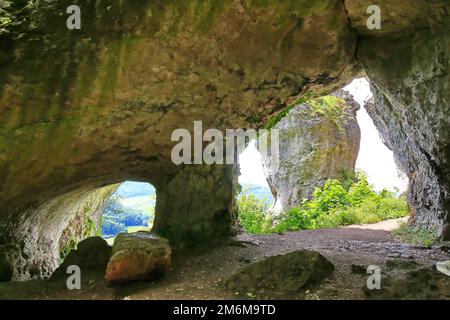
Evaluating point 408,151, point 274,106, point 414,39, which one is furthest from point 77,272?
point 408,151

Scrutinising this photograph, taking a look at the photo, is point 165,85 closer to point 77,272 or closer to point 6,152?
point 6,152

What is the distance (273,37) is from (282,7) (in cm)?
53

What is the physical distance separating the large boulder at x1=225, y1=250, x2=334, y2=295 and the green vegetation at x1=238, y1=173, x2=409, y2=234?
6.61 meters

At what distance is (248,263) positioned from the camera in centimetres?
583

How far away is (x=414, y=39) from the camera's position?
19.4 feet

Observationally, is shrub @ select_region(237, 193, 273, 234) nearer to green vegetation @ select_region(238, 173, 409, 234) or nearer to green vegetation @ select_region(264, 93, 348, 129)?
green vegetation @ select_region(238, 173, 409, 234)

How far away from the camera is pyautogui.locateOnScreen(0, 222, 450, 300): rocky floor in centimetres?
407

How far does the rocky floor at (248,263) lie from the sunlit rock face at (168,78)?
3.06 ft

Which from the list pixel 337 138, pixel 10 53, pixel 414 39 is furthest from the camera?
pixel 337 138

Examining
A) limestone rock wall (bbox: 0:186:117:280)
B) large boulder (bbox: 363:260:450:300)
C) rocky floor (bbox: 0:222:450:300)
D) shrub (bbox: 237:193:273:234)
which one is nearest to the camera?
large boulder (bbox: 363:260:450:300)

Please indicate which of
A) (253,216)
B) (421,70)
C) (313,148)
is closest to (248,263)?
(421,70)

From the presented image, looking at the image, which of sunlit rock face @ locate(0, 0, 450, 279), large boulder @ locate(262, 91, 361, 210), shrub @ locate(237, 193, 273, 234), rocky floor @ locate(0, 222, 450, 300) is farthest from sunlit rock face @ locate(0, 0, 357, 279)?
large boulder @ locate(262, 91, 361, 210)

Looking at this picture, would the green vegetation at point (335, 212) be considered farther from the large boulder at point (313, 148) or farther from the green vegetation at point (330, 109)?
the green vegetation at point (330, 109)

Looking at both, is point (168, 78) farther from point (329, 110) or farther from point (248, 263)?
point (329, 110)
